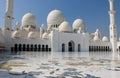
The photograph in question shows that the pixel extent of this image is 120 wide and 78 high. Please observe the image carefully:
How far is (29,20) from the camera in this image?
29.7 metres

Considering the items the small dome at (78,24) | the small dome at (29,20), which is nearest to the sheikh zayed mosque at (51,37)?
the small dome at (29,20)

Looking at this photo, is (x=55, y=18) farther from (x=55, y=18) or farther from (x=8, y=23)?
(x=8, y=23)

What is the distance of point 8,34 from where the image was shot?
2206 cm

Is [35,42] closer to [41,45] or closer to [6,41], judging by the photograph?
[41,45]

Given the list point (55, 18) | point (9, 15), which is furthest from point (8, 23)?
point (55, 18)

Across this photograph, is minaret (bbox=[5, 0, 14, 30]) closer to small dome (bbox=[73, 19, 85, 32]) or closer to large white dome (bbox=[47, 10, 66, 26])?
large white dome (bbox=[47, 10, 66, 26])

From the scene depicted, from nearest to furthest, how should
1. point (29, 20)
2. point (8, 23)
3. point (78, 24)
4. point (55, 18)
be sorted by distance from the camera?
point (8, 23) < point (55, 18) < point (29, 20) < point (78, 24)

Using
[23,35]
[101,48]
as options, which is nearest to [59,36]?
[23,35]

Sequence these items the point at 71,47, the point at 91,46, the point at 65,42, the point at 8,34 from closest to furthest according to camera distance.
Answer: the point at 8,34, the point at 65,42, the point at 71,47, the point at 91,46

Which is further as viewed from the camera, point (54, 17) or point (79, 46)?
point (54, 17)

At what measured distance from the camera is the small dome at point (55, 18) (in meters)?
29.3

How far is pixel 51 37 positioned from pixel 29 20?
8.87 meters

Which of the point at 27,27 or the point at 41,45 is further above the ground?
the point at 27,27

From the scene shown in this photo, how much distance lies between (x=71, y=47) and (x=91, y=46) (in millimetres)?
5288
